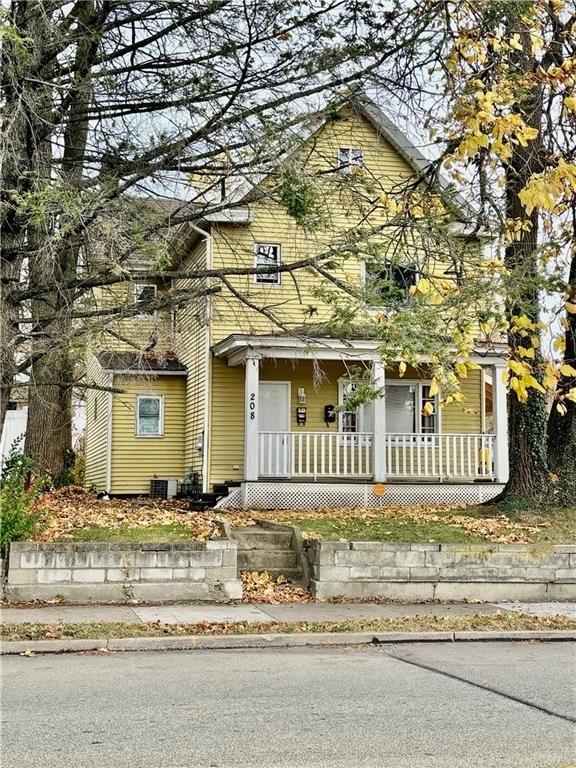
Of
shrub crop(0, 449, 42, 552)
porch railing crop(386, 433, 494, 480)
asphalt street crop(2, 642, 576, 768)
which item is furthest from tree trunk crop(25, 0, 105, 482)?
porch railing crop(386, 433, 494, 480)

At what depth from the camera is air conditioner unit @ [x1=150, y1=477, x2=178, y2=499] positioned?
1019 inches

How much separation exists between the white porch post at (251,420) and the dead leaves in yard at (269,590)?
6850 millimetres

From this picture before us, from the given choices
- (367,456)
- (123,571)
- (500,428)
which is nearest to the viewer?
(123,571)

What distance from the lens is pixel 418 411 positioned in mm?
24156

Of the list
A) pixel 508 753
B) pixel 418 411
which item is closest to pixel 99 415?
pixel 418 411

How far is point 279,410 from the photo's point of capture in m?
23.5

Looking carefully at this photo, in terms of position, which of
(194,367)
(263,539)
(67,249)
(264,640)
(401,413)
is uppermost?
(67,249)

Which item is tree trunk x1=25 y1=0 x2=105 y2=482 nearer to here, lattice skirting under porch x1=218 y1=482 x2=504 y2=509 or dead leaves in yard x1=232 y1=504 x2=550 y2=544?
dead leaves in yard x1=232 y1=504 x2=550 y2=544

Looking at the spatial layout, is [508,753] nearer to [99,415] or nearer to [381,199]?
[381,199]

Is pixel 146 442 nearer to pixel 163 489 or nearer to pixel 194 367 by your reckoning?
pixel 163 489

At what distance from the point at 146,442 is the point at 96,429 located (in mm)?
4038

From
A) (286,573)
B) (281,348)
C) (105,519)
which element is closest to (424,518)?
(286,573)

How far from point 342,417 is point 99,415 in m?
9.19

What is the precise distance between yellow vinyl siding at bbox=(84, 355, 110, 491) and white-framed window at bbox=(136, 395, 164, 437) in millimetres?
944
